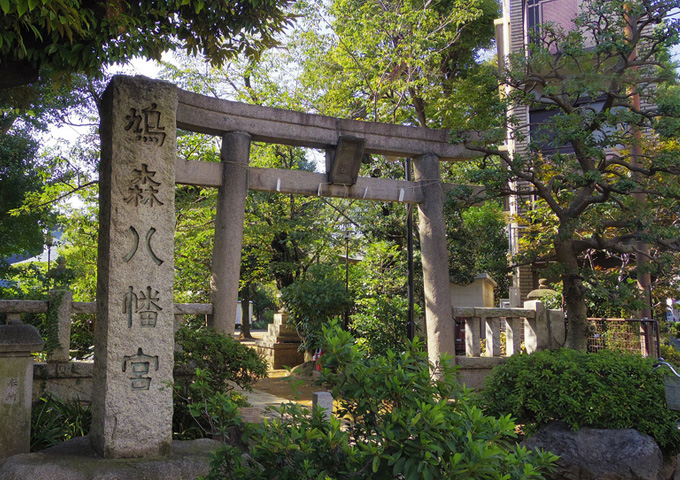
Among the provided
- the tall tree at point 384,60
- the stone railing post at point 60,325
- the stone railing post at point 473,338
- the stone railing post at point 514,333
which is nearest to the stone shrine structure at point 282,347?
the tall tree at point 384,60

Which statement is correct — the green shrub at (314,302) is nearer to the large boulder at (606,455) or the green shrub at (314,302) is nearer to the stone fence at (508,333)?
the stone fence at (508,333)

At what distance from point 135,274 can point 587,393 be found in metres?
4.85

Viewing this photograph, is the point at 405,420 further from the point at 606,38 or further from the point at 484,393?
the point at 606,38

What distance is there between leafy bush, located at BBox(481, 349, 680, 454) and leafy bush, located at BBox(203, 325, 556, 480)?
355cm

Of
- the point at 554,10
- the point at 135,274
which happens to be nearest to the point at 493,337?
the point at 135,274

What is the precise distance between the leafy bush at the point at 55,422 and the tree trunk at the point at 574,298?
7.02 meters

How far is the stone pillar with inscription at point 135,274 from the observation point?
4.92m

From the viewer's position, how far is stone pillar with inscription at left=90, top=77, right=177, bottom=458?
4.92 meters

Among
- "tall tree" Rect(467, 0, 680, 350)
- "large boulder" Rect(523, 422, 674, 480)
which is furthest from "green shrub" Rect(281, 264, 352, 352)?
"large boulder" Rect(523, 422, 674, 480)

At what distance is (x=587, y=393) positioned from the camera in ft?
19.6

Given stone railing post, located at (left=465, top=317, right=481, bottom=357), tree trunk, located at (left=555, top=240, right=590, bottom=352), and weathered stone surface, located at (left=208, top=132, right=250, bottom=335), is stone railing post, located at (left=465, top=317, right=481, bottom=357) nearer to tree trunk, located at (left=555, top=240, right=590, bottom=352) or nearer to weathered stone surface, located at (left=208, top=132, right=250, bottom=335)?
tree trunk, located at (left=555, top=240, right=590, bottom=352)

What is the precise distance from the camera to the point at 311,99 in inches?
599

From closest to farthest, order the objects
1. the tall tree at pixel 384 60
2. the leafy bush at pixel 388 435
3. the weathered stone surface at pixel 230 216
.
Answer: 1. the leafy bush at pixel 388 435
2. the weathered stone surface at pixel 230 216
3. the tall tree at pixel 384 60

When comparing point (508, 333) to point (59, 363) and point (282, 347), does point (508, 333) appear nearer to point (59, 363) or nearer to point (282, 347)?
point (59, 363)
